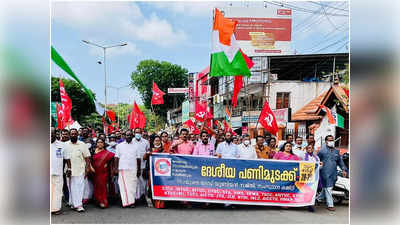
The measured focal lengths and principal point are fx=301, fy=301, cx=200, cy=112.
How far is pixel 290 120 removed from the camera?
1827 centimetres

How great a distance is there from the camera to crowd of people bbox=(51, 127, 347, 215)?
563 cm

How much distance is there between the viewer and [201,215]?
5.39 meters

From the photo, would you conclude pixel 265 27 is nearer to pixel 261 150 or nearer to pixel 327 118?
pixel 327 118

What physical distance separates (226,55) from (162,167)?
3407 mm

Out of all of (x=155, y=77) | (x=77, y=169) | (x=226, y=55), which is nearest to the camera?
(x=77, y=169)

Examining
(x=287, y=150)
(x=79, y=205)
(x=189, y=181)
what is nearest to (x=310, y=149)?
(x=287, y=150)

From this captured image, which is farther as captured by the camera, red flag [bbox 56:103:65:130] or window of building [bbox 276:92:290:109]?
window of building [bbox 276:92:290:109]

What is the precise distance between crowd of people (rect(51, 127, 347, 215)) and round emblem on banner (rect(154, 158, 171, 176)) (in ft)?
0.94

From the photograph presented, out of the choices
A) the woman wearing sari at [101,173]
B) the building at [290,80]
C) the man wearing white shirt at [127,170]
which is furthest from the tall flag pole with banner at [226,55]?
A: the building at [290,80]

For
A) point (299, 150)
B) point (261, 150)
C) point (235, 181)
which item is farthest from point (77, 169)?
point (299, 150)

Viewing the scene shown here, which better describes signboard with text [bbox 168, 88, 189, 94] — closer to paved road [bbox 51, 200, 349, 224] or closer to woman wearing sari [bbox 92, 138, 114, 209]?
woman wearing sari [bbox 92, 138, 114, 209]

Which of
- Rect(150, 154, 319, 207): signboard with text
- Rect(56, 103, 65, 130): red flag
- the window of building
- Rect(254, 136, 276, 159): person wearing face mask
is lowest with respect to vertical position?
Rect(150, 154, 319, 207): signboard with text

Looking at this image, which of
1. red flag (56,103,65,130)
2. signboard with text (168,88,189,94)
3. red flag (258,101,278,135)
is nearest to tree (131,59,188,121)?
signboard with text (168,88,189,94)
